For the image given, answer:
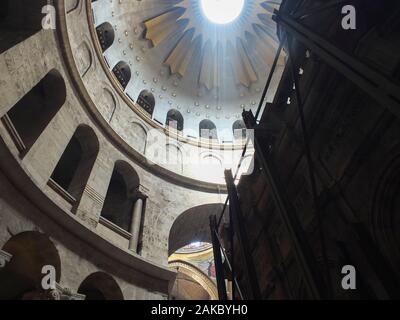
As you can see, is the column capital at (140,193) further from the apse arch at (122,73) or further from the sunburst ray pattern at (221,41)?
the sunburst ray pattern at (221,41)

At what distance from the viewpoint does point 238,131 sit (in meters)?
18.5

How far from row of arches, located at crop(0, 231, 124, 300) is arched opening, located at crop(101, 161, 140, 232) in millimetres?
2830

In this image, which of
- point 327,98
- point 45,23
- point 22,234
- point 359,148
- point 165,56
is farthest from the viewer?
point 165,56

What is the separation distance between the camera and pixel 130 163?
12.0 m

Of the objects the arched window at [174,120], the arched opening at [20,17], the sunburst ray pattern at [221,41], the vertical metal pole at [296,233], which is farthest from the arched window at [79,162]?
the sunburst ray pattern at [221,41]

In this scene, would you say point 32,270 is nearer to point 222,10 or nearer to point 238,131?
point 238,131

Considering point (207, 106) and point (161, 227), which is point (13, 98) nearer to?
point (161, 227)

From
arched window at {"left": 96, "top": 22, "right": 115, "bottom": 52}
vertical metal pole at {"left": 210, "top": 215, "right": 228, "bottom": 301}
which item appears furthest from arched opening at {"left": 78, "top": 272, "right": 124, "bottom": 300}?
arched window at {"left": 96, "top": 22, "right": 115, "bottom": 52}

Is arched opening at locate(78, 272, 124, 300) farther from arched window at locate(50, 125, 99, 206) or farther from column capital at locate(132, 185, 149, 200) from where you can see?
column capital at locate(132, 185, 149, 200)

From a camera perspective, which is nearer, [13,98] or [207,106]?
[13,98]

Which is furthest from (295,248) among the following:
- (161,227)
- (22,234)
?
(161,227)

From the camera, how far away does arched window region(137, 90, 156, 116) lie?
52.7ft

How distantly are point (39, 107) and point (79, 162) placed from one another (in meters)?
2.33
